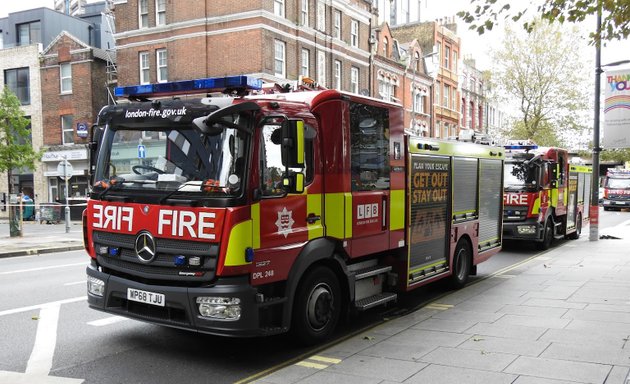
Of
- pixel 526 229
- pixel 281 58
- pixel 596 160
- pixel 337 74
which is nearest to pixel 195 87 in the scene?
pixel 526 229

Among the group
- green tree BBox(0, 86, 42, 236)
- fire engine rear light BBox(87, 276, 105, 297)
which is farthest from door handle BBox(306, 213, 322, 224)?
green tree BBox(0, 86, 42, 236)

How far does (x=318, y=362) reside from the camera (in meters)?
5.44

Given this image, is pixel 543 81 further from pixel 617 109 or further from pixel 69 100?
pixel 69 100

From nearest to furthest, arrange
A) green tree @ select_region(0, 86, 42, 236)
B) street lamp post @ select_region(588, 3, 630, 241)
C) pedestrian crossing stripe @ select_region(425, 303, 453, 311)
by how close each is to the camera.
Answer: pedestrian crossing stripe @ select_region(425, 303, 453, 311)
street lamp post @ select_region(588, 3, 630, 241)
green tree @ select_region(0, 86, 42, 236)

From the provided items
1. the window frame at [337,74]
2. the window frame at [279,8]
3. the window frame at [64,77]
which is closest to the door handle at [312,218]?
the window frame at [279,8]

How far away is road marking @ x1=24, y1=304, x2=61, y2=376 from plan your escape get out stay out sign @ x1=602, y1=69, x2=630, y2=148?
55.1 feet

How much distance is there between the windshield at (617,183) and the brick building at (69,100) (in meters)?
35.7

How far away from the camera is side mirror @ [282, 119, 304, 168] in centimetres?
512

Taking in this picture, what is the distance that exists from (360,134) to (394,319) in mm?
2548

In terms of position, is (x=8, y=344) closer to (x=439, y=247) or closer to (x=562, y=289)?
(x=439, y=247)

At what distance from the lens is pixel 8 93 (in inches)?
917

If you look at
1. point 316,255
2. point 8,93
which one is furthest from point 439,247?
point 8,93

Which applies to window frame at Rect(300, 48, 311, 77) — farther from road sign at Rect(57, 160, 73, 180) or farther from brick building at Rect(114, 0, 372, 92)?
road sign at Rect(57, 160, 73, 180)

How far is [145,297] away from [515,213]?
11.7 m
